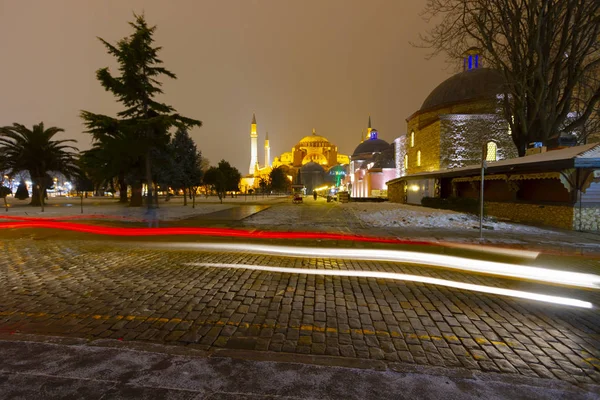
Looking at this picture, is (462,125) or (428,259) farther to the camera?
(462,125)

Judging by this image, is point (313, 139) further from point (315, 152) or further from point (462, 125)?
point (462, 125)

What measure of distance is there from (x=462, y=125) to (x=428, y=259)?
1185 inches

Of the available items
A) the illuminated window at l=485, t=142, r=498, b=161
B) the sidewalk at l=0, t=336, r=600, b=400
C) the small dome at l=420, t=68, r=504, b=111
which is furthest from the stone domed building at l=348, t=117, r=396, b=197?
the sidewalk at l=0, t=336, r=600, b=400

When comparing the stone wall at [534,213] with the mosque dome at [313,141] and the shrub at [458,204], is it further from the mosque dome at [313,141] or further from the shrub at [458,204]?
the mosque dome at [313,141]

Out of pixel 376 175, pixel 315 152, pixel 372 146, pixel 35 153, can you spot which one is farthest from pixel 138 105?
pixel 315 152

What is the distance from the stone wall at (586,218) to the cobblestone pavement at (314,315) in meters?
10.9

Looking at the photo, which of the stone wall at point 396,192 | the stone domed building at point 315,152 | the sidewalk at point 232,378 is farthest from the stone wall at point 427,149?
the stone domed building at point 315,152

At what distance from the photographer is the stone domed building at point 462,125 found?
32.8m

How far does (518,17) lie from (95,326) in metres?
23.0

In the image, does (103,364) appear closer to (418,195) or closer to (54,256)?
(54,256)

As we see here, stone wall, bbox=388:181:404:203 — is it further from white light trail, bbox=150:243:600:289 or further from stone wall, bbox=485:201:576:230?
white light trail, bbox=150:243:600:289

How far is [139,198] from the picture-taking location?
102 ft

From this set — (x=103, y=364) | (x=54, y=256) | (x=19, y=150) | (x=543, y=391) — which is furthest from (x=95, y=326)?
(x=19, y=150)

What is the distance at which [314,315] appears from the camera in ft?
15.2
